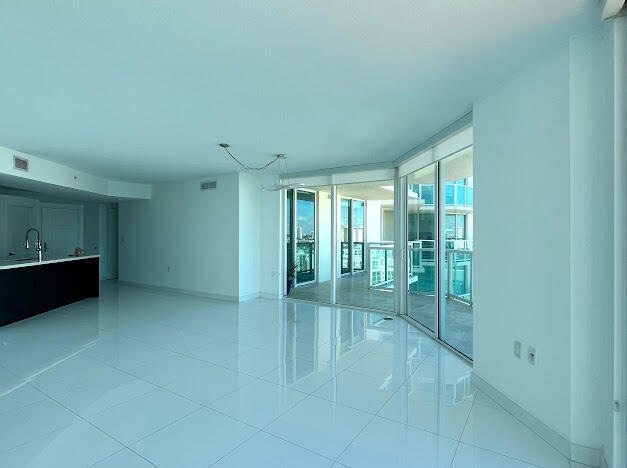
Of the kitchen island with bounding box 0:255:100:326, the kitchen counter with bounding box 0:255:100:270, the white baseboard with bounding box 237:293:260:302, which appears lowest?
the white baseboard with bounding box 237:293:260:302

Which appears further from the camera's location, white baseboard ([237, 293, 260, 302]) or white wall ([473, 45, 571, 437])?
white baseboard ([237, 293, 260, 302])

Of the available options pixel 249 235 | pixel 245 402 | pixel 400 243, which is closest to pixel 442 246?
pixel 400 243

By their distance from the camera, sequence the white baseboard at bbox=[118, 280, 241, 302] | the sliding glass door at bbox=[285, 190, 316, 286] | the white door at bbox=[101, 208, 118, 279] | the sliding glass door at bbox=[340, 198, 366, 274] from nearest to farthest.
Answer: the white baseboard at bbox=[118, 280, 241, 302]
the sliding glass door at bbox=[285, 190, 316, 286]
the sliding glass door at bbox=[340, 198, 366, 274]
the white door at bbox=[101, 208, 118, 279]

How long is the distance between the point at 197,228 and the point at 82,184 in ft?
7.57

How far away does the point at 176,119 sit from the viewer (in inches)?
139

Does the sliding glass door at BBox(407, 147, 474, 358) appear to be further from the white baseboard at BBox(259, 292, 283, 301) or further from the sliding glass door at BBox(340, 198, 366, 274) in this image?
the sliding glass door at BBox(340, 198, 366, 274)

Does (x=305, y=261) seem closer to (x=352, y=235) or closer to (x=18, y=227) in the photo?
(x=352, y=235)

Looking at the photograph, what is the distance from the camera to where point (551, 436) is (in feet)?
7.00

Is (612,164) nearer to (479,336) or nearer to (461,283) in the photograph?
(479,336)

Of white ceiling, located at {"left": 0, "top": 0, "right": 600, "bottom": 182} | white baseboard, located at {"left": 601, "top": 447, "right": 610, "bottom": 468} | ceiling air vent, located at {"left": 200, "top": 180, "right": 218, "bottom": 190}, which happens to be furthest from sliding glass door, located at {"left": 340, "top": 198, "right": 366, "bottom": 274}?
white baseboard, located at {"left": 601, "top": 447, "right": 610, "bottom": 468}

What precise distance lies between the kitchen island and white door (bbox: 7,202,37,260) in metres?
2.07

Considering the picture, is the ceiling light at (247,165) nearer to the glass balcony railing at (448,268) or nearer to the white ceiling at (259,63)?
the white ceiling at (259,63)

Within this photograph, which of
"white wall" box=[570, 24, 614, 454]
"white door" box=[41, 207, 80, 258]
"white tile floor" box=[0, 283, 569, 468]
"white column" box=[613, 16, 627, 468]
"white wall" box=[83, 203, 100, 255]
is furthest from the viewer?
"white wall" box=[83, 203, 100, 255]

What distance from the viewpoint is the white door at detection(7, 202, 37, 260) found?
733cm
